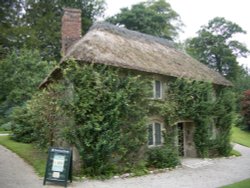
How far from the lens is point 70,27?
20062 mm

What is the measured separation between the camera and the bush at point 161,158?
50.8 ft

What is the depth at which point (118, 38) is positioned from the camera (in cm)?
1905

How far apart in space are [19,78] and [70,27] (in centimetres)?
983

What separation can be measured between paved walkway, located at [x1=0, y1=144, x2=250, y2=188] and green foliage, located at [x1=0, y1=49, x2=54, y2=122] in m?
10.2

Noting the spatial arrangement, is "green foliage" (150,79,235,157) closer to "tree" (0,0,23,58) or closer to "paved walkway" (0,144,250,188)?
"paved walkway" (0,144,250,188)

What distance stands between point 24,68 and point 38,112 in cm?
1295

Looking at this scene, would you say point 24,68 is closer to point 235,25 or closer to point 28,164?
Answer: point 28,164

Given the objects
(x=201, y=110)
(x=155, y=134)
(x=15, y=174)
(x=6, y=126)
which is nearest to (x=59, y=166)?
(x=15, y=174)

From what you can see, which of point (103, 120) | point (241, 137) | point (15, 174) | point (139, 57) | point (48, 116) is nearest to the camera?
point (15, 174)

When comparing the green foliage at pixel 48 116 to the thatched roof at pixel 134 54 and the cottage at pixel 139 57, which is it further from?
the thatched roof at pixel 134 54

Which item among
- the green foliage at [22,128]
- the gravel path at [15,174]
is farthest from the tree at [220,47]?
the gravel path at [15,174]

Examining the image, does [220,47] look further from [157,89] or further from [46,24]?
[157,89]

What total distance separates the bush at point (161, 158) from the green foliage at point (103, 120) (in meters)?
1.37

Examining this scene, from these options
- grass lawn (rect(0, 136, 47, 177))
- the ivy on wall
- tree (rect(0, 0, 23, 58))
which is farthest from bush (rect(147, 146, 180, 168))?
tree (rect(0, 0, 23, 58))
